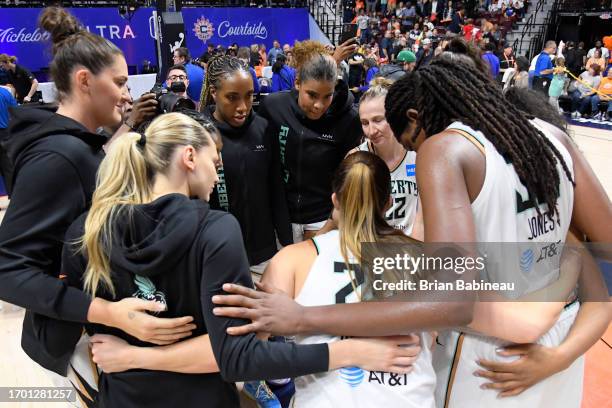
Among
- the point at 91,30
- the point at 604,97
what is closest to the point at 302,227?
the point at 604,97

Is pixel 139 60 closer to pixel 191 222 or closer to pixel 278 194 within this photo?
pixel 278 194

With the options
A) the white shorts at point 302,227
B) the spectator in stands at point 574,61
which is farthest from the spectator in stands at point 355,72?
the white shorts at point 302,227

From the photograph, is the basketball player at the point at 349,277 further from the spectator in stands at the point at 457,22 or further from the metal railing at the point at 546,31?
the metal railing at the point at 546,31

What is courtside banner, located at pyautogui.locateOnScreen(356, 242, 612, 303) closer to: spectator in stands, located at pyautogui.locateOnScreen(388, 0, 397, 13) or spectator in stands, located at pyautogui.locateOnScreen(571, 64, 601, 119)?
spectator in stands, located at pyautogui.locateOnScreen(571, 64, 601, 119)

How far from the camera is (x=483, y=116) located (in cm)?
127

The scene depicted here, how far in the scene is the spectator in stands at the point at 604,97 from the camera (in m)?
11.3

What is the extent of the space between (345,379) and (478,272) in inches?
20.4

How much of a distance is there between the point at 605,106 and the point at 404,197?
11665 millimetres

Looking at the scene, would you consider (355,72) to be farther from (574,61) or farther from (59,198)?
(59,198)

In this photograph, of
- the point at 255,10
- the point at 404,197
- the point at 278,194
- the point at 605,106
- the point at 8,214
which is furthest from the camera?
the point at 255,10

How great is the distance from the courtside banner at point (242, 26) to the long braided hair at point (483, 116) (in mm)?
15322

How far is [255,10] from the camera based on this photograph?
16.5 meters

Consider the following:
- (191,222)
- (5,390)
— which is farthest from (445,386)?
(5,390)

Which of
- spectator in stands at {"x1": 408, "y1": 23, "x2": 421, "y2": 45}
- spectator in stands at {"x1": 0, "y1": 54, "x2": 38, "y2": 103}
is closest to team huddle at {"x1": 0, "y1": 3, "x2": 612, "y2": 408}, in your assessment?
spectator in stands at {"x1": 0, "y1": 54, "x2": 38, "y2": 103}
